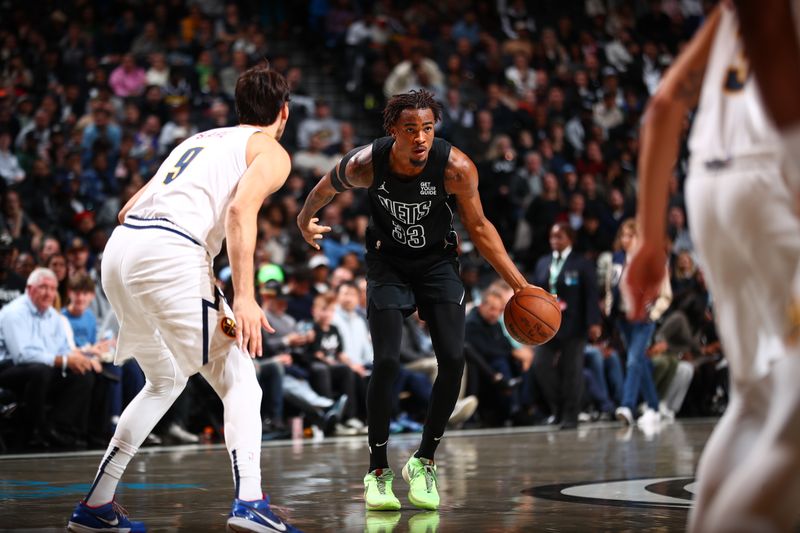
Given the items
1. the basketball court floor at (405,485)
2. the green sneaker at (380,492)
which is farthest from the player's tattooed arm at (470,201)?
the basketball court floor at (405,485)

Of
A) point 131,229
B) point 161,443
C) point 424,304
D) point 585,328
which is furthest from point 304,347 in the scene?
point 131,229

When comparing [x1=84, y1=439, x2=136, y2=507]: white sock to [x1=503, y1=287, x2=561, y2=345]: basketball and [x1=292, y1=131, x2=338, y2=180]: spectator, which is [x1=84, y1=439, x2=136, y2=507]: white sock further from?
[x1=292, y1=131, x2=338, y2=180]: spectator

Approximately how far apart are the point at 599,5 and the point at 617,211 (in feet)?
21.3

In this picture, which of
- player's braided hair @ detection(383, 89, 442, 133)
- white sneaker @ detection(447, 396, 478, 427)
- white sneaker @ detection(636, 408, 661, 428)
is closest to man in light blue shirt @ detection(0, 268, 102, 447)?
white sneaker @ detection(447, 396, 478, 427)

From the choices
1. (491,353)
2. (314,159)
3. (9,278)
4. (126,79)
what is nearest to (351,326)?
(491,353)

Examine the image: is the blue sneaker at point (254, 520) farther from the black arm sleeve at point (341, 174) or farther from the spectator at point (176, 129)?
the spectator at point (176, 129)

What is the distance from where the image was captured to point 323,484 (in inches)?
257

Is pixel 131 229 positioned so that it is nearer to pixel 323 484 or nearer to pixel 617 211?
pixel 323 484

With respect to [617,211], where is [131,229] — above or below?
below

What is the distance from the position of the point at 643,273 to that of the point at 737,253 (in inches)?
10.8

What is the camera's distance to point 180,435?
33.5 feet

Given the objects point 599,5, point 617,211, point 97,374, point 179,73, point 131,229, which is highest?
point 599,5

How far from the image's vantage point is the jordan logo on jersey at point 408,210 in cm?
570

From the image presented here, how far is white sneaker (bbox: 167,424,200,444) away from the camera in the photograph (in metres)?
10.2
